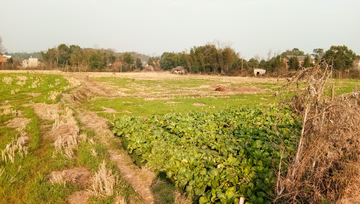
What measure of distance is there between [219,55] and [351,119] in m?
69.8

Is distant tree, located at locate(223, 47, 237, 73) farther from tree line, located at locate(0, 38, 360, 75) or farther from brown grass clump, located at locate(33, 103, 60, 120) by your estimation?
brown grass clump, located at locate(33, 103, 60, 120)

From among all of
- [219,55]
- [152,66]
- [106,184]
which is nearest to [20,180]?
[106,184]

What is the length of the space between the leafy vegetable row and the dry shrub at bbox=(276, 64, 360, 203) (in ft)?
1.72

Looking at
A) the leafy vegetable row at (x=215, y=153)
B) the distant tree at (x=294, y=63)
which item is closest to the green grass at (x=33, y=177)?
the leafy vegetable row at (x=215, y=153)

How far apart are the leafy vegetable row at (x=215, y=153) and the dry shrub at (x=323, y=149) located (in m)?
0.53

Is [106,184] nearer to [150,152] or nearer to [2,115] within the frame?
[150,152]

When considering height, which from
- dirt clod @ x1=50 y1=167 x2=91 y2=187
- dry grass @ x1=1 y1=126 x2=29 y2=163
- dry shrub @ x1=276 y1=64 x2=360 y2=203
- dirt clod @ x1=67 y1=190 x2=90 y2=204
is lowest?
dirt clod @ x1=67 y1=190 x2=90 y2=204

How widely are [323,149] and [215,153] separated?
11.2 ft

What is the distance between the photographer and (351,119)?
4023mm

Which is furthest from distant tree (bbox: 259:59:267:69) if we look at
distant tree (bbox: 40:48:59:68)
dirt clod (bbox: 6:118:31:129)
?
distant tree (bbox: 40:48:59:68)

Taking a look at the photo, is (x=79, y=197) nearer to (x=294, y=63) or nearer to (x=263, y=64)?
(x=294, y=63)

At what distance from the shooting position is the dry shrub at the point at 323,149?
4.09m

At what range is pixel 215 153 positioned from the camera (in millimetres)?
7059

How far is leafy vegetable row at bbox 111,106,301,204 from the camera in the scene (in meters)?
5.34
